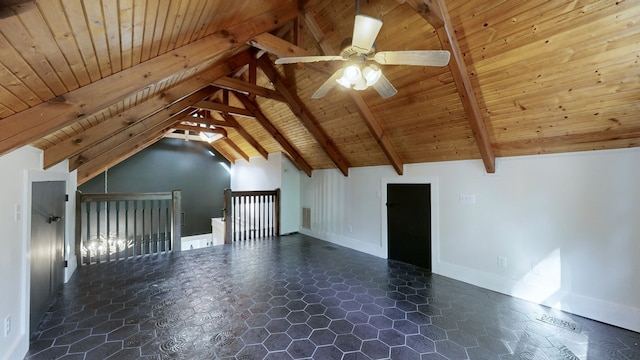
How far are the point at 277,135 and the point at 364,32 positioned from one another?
4534mm

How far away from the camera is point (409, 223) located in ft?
14.5

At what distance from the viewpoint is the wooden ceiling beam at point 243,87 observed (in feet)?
12.7

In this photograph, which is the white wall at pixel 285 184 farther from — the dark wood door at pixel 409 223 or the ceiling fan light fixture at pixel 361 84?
the ceiling fan light fixture at pixel 361 84

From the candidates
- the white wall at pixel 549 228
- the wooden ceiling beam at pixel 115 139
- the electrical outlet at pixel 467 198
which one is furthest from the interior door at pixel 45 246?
the electrical outlet at pixel 467 198

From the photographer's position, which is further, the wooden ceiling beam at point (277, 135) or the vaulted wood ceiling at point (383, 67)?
the wooden ceiling beam at point (277, 135)

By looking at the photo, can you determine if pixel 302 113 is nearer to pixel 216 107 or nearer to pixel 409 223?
pixel 216 107

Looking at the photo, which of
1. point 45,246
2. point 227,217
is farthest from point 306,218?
point 45,246

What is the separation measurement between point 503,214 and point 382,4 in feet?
9.66

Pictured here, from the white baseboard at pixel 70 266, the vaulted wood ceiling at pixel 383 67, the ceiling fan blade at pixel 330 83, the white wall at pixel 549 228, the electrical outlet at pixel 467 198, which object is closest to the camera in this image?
the vaulted wood ceiling at pixel 383 67

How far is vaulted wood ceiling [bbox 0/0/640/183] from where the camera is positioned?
142 centimetres

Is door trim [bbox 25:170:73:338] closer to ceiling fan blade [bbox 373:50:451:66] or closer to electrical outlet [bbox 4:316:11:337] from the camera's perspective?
electrical outlet [bbox 4:316:11:337]

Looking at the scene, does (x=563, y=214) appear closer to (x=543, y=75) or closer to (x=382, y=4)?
(x=543, y=75)

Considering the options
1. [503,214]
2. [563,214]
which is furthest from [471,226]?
[563,214]

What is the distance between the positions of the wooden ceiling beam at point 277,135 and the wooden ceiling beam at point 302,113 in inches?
47.9
